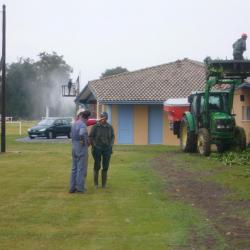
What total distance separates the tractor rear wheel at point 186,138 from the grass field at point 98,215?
9075 mm

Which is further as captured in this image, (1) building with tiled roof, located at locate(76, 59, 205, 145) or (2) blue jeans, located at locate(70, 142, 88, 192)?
(1) building with tiled roof, located at locate(76, 59, 205, 145)

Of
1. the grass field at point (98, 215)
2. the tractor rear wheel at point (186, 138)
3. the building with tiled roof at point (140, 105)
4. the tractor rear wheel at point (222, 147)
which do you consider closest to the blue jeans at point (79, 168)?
the grass field at point (98, 215)

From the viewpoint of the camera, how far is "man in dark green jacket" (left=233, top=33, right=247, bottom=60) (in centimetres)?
2389

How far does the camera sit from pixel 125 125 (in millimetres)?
39750

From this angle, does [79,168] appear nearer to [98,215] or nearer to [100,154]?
[100,154]

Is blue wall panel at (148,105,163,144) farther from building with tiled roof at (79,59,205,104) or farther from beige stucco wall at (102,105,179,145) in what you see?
building with tiled roof at (79,59,205,104)

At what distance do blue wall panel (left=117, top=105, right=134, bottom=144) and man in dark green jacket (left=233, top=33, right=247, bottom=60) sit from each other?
15704mm

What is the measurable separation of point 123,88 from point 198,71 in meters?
5.89

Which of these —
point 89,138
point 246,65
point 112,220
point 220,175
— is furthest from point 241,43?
point 112,220

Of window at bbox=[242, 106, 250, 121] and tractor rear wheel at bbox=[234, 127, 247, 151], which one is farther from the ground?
window at bbox=[242, 106, 250, 121]

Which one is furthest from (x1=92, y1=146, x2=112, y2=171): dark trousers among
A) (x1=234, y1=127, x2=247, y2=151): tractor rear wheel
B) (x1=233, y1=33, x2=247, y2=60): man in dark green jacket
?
(x1=234, y1=127, x2=247, y2=151): tractor rear wheel

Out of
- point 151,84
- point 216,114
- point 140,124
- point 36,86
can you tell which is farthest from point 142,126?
point 36,86

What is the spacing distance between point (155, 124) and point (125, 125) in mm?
1751

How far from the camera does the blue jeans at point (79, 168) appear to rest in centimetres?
1452
